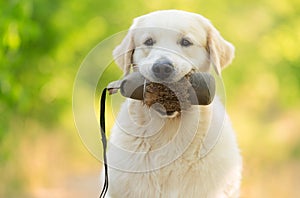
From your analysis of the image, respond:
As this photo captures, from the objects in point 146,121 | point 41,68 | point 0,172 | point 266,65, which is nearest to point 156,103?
point 146,121

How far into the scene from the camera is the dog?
5422 mm

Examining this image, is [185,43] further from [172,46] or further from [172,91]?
[172,91]

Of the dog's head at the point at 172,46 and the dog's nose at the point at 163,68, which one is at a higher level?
the dog's head at the point at 172,46

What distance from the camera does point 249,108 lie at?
1603cm

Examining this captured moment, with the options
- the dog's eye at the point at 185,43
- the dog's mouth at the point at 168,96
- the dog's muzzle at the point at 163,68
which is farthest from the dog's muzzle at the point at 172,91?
the dog's eye at the point at 185,43

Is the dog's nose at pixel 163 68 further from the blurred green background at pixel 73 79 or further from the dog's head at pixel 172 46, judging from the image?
the blurred green background at pixel 73 79

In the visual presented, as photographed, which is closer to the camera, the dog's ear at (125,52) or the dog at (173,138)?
the dog at (173,138)

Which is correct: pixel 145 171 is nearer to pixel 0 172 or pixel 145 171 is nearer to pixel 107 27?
Answer: pixel 0 172

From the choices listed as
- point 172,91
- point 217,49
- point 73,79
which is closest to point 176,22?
point 217,49

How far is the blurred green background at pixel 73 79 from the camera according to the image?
13266mm

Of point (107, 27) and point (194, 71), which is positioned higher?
point (107, 27)

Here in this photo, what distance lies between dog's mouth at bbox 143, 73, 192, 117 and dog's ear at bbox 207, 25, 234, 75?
376 mm

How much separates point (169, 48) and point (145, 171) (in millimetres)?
845

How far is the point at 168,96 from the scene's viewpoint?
17.3 feet
